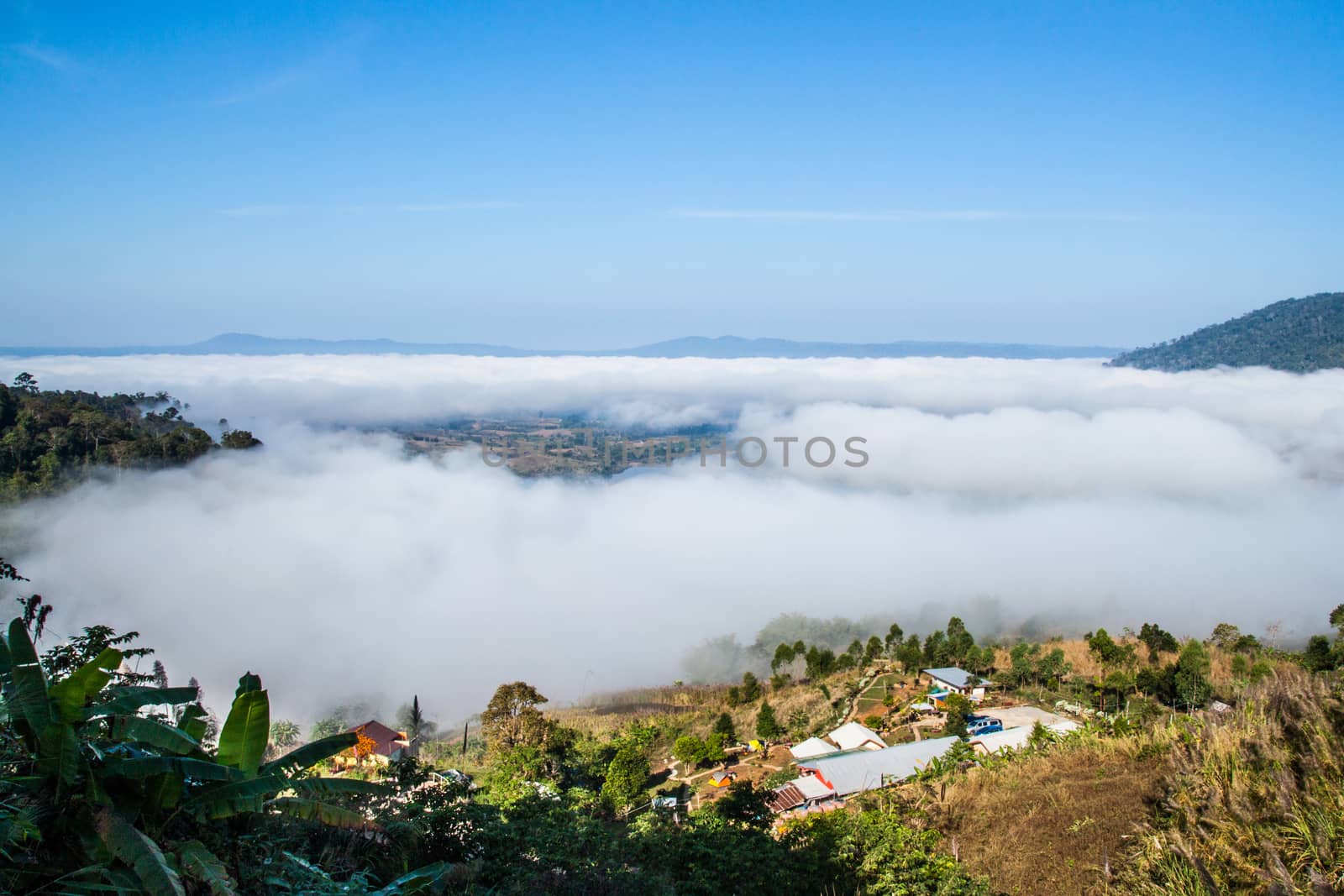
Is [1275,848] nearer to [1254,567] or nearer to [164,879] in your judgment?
[164,879]

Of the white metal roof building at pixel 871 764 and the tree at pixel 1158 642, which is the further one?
the tree at pixel 1158 642

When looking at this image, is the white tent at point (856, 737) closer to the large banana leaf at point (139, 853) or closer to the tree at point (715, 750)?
the tree at point (715, 750)

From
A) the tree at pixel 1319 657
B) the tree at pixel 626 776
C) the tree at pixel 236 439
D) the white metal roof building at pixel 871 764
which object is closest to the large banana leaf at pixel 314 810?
the tree at pixel 626 776

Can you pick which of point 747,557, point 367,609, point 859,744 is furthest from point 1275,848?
point 747,557

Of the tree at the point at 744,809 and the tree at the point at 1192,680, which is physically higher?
the tree at the point at 744,809

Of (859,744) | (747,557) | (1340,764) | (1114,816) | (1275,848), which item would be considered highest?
(1340,764)
